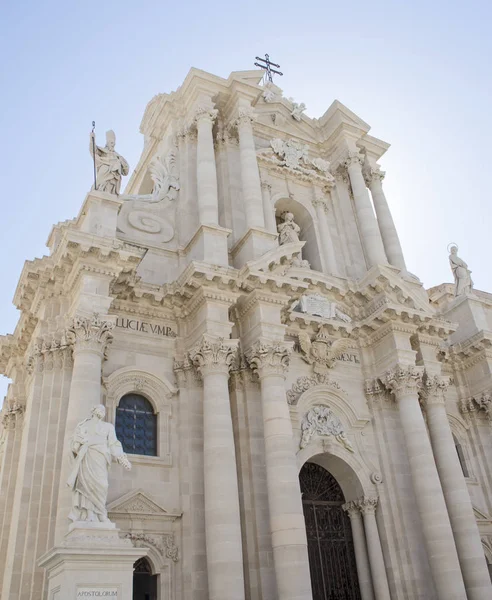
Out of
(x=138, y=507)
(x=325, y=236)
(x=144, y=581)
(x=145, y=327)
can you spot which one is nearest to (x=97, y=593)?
(x=138, y=507)

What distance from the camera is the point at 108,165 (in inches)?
656

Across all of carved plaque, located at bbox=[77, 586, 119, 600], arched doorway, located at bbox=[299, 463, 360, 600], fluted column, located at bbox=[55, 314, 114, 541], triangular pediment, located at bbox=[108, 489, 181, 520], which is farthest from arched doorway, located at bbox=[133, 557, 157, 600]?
carved plaque, located at bbox=[77, 586, 119, 600]

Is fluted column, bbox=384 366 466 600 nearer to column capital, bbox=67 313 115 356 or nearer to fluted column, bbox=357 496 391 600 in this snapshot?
fluted column, bbox=357 496 391 600

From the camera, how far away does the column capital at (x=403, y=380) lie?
1792 centimetres

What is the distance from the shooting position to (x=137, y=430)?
49.8 feet

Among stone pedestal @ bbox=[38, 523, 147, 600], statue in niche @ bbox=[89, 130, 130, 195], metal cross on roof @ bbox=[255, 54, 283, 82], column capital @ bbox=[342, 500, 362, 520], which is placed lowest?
stone pedestal @ bbox=[38, 523, 147, 600]

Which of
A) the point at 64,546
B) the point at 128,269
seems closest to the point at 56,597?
the point at 64,546

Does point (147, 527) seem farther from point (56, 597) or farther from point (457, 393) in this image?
point (457, 393)

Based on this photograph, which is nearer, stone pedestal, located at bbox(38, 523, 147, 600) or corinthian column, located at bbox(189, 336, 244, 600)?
stone pedestal, located at bbox(38, 523, 147, 600)

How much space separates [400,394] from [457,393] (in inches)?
182

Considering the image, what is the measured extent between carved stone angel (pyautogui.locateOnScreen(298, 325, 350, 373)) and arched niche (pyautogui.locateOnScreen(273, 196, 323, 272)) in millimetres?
3258

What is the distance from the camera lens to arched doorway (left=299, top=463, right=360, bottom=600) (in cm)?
1625

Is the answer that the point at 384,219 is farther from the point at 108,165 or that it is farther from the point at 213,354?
the point at 108,165

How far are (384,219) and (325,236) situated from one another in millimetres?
2908
